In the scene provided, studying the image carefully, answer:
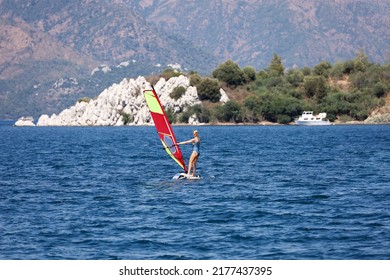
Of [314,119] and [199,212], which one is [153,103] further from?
[314,119]

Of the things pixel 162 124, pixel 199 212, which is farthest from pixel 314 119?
pixel 199 212

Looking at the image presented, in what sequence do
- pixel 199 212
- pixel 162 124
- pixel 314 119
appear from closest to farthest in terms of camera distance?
1. pixel 199 212
2. pixel 162 124
3. pixel 314 119

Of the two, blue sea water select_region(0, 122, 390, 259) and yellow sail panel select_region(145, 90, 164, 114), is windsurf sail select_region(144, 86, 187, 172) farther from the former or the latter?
blue sea water select_region(0, 122, 390, 259)

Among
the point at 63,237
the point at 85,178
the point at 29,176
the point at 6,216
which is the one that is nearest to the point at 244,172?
the point at 85,178

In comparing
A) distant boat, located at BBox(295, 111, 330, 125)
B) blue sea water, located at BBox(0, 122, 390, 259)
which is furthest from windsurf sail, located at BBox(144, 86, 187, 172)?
distant boat, located at BBox(295, 111, 330, 125)

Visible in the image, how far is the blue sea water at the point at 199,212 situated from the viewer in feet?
94.8

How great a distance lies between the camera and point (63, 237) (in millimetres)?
31125

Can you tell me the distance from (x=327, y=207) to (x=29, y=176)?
993 inches

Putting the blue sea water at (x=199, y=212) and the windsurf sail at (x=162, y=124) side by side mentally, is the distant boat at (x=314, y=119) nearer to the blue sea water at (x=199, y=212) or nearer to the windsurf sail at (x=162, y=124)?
the blue sea water at (x=199, y=212)

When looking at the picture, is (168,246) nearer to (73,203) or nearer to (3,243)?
(3,243)

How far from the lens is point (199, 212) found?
36.5 metres

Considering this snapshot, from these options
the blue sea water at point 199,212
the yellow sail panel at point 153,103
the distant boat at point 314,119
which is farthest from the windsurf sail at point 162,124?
the distant boat at point 314,119

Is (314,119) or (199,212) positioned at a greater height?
(314,119)

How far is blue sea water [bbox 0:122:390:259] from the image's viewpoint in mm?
28891
